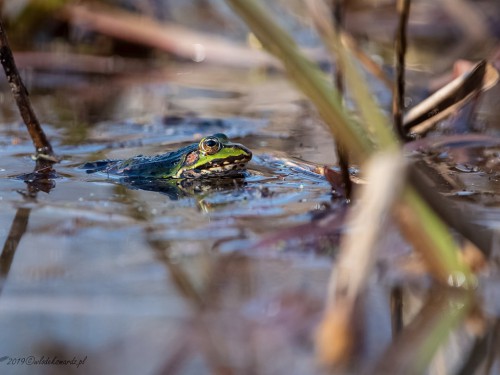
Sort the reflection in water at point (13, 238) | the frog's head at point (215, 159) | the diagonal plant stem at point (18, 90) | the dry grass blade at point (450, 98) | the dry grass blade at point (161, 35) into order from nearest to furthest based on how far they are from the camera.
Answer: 1. the reflection in water at point (13, 238)
2. the diagonal plant stem at point (18, 90)
3. the dry grass blade at point (450, 98)
4. the frog's head at point (215, 159)
5. the dry grass blade at point (161, 35)

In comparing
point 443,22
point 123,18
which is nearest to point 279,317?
point 123,18

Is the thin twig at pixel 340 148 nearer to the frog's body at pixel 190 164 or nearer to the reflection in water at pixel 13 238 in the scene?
the frog's body at pixel 190 164

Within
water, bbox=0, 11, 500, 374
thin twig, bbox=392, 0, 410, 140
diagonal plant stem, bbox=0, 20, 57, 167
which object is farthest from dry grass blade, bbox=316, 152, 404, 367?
diagonal plant stem, bbox=0, 20, 57, 167

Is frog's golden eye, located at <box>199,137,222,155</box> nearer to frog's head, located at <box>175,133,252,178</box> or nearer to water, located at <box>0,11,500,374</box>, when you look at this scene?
frog's head, located at <box>175,133,252,178</box>

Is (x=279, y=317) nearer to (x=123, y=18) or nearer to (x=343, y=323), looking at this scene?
(x=343, y=323)

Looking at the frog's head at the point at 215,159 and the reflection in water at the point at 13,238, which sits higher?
the frog's head at the point at 215,159

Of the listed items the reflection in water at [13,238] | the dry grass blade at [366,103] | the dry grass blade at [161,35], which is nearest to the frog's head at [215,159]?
the reflection in water at [13,238]
